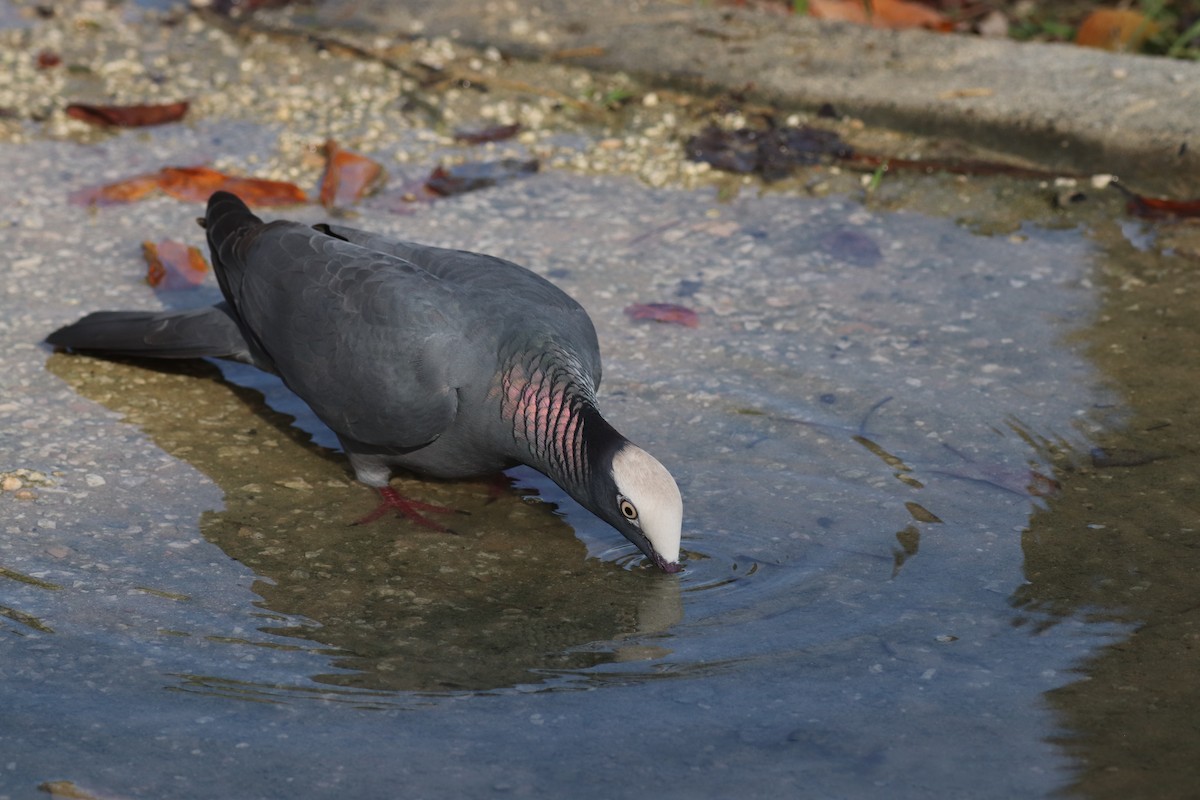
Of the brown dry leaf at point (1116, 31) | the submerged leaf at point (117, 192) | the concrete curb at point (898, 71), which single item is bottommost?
the submerged leaf at point (117, 192)

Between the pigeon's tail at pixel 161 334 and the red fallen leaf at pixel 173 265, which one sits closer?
the pigeon's tail at pixel 161 334

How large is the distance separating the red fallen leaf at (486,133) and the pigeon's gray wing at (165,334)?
7.14 ft

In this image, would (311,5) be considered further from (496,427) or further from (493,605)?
(493,605)

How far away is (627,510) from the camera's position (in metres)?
3.61

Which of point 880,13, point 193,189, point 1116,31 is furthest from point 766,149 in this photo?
point 193,189

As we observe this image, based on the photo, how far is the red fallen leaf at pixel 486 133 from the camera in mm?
6590

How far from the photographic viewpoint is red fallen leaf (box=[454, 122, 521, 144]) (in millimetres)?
6590

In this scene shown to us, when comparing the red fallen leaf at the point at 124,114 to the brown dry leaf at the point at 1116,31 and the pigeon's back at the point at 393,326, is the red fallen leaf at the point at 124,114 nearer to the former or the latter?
the pigeon's back at the point at 393,326

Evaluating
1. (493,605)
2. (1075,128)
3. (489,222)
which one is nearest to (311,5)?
(489,222)

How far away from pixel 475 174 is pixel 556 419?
2756 millimetres

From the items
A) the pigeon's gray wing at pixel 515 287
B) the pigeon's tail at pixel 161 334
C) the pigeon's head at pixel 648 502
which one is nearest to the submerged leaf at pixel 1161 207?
the pigeon's gray wing at pixel 515 287

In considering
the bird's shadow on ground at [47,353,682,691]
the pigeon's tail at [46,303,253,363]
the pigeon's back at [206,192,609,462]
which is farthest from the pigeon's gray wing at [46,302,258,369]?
the pigeon's back at [206,192,609,462]

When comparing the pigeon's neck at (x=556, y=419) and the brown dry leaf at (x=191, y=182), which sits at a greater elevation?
the brown dry leaf at (x=191, y=182)

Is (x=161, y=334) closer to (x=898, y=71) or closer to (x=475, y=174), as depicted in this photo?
(x=475, y=174)
